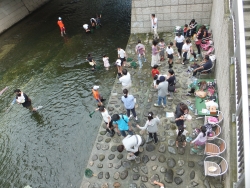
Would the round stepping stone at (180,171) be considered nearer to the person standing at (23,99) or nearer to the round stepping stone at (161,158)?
the round stepping stone at (161,158)

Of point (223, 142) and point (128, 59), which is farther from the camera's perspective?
point (128, 59)

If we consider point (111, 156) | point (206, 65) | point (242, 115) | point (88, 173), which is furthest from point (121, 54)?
point (242, 115)

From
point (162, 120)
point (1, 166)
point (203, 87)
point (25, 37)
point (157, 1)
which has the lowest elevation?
point (1, 166)

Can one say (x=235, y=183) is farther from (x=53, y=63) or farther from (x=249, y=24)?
(x=53, y=63)

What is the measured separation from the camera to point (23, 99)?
11414mm

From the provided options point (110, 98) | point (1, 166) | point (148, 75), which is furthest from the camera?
point (148, 75)

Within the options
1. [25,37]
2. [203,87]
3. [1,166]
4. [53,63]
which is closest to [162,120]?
[203,87]

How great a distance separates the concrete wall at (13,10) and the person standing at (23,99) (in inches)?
598

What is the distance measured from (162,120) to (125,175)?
3.19 m

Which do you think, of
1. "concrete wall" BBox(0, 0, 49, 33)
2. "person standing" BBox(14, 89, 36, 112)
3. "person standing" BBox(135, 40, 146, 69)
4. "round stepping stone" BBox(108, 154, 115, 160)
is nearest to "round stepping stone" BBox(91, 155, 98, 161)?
"round stepping stone" BBox(108, 154, 115, 160)

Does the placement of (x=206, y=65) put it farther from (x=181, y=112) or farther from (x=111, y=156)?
(x=111, y=156)

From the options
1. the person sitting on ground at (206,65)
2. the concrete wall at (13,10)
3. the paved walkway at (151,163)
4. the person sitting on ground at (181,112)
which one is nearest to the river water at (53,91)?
the paved walkway at (151,163)

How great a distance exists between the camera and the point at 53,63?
16219 millimetres

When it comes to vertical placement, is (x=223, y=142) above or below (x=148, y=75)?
below
